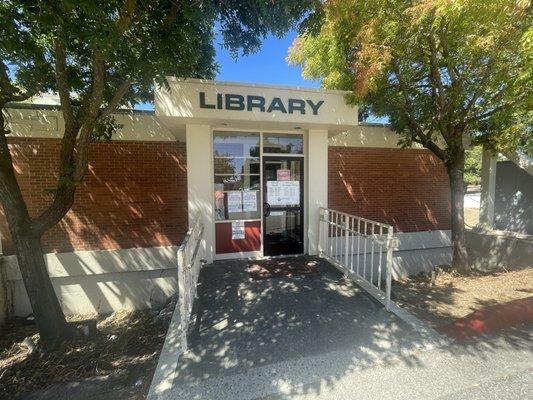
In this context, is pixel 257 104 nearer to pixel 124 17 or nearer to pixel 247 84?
pixel 247 84

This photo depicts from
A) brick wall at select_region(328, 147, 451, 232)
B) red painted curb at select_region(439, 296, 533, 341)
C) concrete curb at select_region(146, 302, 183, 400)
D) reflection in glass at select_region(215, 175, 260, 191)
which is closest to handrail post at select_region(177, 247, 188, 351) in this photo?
concrete curb at select_region(146, 302, 183, 400)

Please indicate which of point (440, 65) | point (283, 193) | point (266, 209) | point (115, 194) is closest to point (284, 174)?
point (283, 193)

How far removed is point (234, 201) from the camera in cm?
593

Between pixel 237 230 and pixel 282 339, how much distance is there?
9.17 feet

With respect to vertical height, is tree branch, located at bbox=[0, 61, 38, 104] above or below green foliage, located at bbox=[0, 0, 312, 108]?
below

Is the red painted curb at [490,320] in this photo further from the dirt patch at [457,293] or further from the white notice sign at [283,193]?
the white notice sign at [283,193]

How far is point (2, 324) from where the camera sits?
19.0 feet

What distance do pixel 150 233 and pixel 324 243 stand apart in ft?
12.8

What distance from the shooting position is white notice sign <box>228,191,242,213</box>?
19.4 feet

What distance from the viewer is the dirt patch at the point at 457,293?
15.8 feet

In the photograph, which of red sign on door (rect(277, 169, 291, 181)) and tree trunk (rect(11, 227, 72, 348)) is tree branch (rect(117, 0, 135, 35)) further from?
red sign on door (rect(277, 169, 291, 181))

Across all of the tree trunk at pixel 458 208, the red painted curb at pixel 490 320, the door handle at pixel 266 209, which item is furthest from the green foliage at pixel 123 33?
the tree trunk at pixel 458 208

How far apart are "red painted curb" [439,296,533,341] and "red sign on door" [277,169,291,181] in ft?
12.0

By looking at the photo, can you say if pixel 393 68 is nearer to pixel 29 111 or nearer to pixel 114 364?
pixel 114 364
